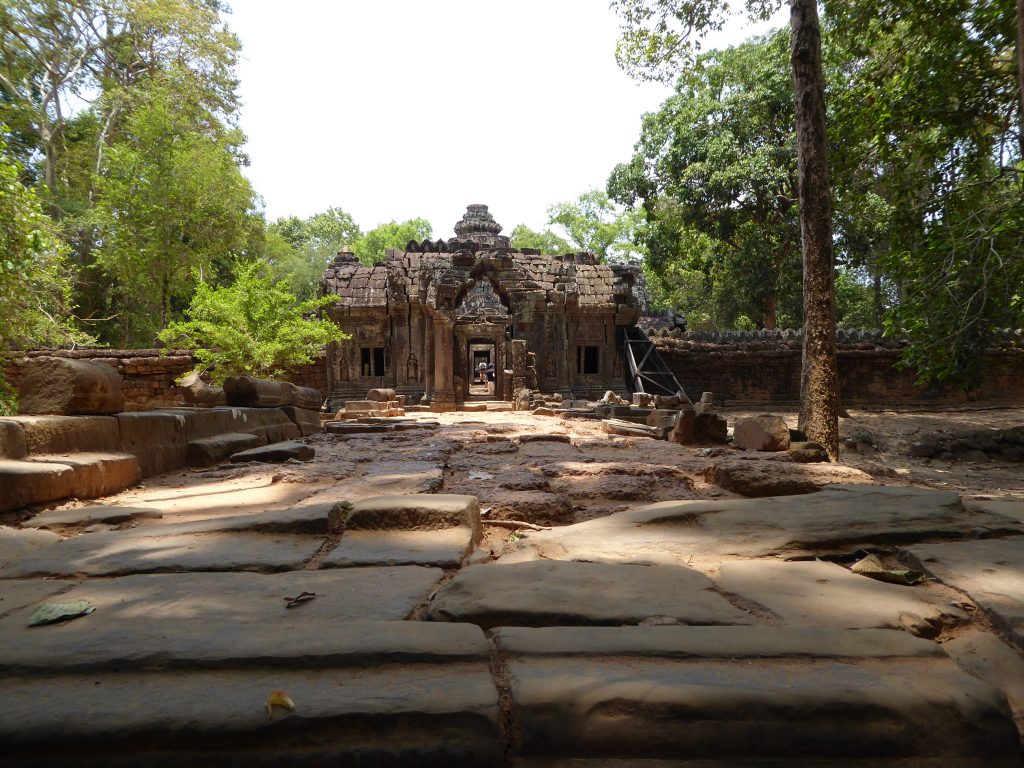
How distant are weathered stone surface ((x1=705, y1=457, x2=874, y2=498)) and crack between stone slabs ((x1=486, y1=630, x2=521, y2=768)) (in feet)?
7.60

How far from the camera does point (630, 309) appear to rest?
63.6 ft

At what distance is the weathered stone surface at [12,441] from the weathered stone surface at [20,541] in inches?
33.5

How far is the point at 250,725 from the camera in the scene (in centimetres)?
99

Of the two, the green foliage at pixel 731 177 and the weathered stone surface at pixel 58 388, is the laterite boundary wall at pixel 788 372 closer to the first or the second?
the green foliage at pixel 731 177

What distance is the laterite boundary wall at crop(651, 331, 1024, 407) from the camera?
1712 centimetres

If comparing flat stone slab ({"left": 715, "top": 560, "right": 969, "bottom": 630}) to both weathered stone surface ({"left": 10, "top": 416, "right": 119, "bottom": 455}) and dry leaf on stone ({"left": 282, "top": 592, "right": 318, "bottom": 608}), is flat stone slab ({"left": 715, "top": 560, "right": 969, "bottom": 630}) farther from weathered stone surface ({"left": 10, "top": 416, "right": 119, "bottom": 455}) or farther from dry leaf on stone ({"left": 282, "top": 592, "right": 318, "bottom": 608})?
weathered stone surface ({"left": 10, "top": 416, "right": 119, "bottom": 455})

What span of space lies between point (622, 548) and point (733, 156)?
19563 millimetres

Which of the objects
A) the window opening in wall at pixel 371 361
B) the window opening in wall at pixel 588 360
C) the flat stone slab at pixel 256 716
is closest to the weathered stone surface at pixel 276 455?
the flat stone slab at pixel 256 716

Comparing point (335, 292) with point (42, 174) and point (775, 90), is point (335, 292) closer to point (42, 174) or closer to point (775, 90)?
point (42, 174)

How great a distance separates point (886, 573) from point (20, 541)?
9.63 ft

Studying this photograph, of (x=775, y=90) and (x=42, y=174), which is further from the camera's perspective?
(x=42, y=174)

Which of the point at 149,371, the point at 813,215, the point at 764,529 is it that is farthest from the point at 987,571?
the point at 149,371

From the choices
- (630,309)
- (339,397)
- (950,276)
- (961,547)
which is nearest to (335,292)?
(339,397)

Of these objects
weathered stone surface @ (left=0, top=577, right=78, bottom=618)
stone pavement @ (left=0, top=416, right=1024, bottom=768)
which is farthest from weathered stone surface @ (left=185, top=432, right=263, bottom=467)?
weathered stone surface @ (left=0, top=577, right=78, bottom=618)
